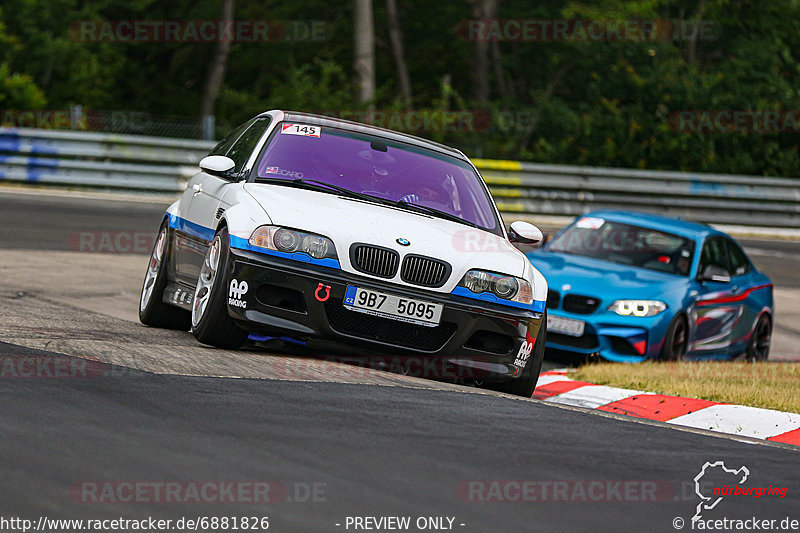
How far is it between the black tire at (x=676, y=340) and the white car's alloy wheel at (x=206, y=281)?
4.75 metres

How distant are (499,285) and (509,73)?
102ft

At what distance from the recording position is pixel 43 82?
3125 cm

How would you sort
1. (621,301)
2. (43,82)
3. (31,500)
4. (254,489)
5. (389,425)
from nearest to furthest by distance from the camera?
(31,500)
(254,489)
(389,425)
(621,301)
(43,82)

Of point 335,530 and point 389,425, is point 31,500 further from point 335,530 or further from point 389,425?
point 389,425

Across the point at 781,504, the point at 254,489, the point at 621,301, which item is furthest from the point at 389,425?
the point at 621,301

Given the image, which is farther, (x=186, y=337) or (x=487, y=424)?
(x=186, y=337)

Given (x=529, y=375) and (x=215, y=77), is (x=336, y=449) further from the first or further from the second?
(x=215, y=77)

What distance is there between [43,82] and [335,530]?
29.0 meters

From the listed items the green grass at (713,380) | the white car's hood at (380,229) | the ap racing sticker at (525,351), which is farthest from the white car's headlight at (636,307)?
the ap racing sticker at (525,351)

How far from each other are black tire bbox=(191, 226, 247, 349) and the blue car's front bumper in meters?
4.21

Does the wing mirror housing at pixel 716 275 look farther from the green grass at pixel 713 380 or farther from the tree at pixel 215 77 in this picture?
the tree at pixel 215 77

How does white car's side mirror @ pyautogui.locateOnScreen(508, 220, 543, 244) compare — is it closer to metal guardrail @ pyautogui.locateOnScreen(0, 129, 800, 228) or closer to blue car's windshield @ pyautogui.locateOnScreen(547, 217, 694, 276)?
blue car's windshield @ pyautogui.locateOnScreen(547, 217, 694, 276)

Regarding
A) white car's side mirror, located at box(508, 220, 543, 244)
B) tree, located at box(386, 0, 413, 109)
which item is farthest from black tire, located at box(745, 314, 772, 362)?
tree, located at box(386, 0, 413, 109)

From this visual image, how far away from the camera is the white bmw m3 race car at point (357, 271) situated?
23.2 feet
